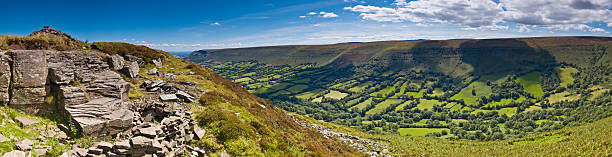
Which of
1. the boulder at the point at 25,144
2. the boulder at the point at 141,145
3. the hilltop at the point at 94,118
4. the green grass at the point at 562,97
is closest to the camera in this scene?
the boulder at the point at 25,144

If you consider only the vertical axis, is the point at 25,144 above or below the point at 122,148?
above

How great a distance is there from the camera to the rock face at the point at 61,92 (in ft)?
42.9

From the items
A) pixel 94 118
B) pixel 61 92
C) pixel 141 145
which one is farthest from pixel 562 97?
pixel 61 92

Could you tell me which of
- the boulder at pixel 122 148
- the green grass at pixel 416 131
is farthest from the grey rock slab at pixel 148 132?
the green grass at pixel 416 131

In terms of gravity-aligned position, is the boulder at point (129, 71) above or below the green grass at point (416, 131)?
above

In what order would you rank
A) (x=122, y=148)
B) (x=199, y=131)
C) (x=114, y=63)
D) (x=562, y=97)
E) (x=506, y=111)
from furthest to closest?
(x=562, y=97) < (x=506, y=111) < (x=114, y=63) < (x=199, y=131) < (x=122, y=148)

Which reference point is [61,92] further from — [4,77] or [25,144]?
[25,144]

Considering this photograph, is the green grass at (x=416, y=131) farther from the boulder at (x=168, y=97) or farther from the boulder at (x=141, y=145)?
the boulder at (x=141, y=145)

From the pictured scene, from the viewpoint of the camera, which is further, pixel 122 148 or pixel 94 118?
pixel 94 118

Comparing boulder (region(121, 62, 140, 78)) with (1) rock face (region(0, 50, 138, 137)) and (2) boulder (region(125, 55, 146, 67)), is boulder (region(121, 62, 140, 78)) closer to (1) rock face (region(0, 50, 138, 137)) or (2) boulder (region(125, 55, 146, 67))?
(1) rock face (region(0, 50, 138, 137))

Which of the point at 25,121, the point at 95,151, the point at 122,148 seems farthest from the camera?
the point at 25,121

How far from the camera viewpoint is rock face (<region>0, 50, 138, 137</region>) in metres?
Result: 13.1

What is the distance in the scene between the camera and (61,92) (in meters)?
13.8

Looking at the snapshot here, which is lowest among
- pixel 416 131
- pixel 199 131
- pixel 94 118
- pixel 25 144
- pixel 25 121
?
pixel 416 131
